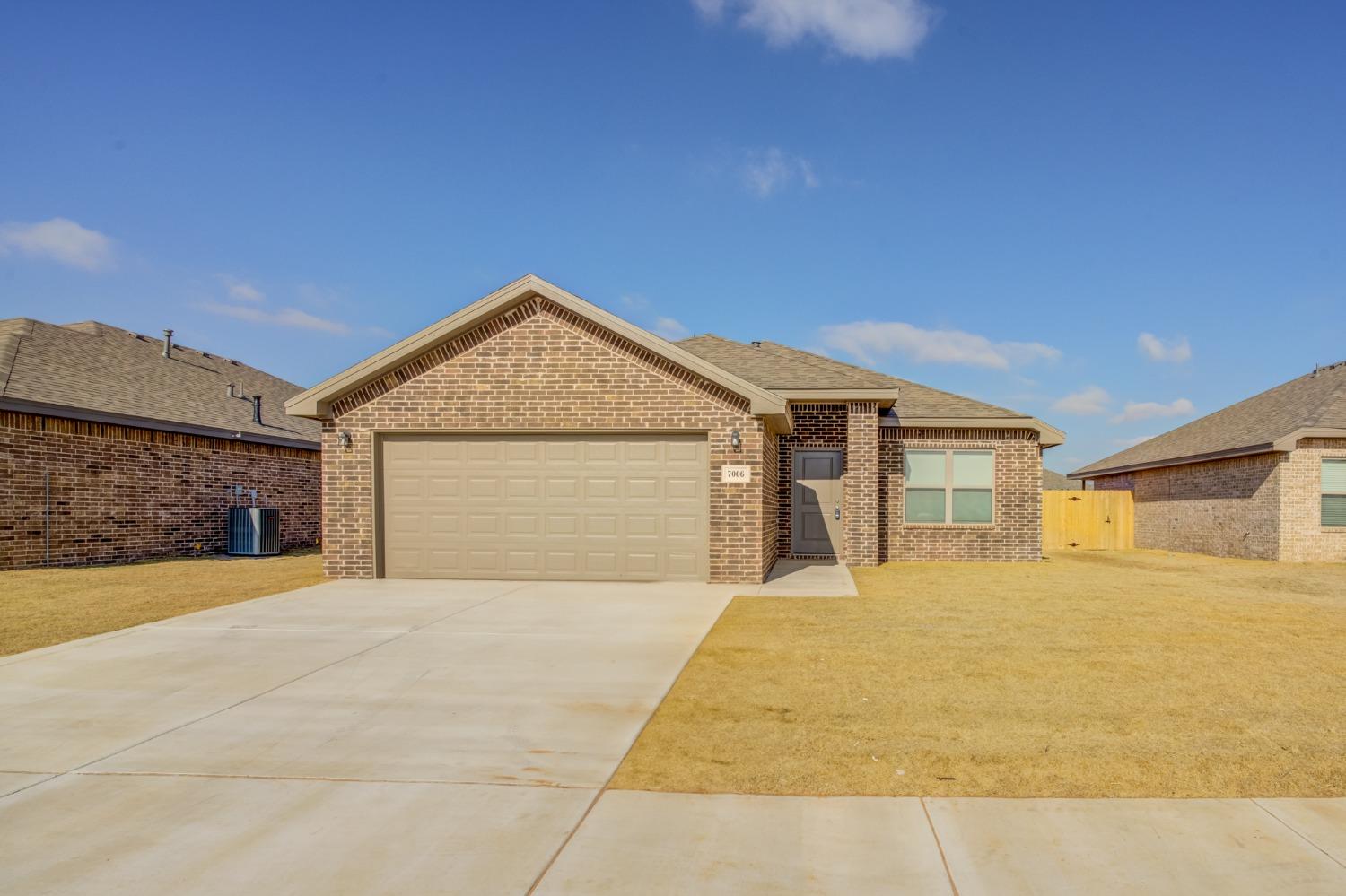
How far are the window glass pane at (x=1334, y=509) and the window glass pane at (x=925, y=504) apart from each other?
9.32 meters

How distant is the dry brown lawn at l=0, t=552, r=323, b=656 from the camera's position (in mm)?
9336

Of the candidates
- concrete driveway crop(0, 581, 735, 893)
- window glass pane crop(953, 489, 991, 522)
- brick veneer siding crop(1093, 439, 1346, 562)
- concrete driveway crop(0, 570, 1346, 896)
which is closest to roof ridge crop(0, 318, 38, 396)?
concrete driveway crop(0, 581, 735, 893)

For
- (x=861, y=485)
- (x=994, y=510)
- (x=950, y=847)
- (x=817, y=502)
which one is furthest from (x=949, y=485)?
(x=950, y=847)

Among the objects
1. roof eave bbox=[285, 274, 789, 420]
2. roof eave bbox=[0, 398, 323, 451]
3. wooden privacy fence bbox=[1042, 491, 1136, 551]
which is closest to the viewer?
roof eave bbox=[285, 274, 789, 420]

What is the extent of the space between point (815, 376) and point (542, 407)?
21.8 feet

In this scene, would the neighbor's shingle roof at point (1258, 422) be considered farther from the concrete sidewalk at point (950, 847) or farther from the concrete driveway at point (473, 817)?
the concrete driveway at point (473, 817)

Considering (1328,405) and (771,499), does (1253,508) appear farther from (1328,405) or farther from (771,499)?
(771,499)

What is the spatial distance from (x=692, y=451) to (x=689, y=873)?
9.83 meters

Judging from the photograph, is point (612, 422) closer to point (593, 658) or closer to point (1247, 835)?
point (593, 658)

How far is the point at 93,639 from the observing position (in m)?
8.43

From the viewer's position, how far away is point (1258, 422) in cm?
2130

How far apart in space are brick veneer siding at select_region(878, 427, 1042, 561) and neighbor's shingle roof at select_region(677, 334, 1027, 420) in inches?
21.6

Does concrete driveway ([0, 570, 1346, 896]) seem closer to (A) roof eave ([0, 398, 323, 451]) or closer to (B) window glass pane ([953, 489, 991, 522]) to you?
(A) roof eave ([0, 398, 323, 451])

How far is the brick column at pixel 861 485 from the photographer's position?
54.6 feet
